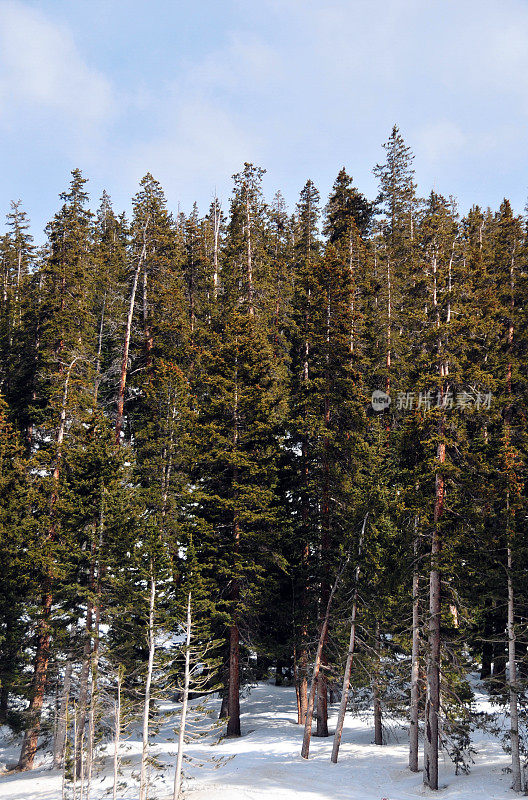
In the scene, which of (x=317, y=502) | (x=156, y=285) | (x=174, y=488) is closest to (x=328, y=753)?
(x=317, y=502)

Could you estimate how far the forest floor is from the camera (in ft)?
59.5

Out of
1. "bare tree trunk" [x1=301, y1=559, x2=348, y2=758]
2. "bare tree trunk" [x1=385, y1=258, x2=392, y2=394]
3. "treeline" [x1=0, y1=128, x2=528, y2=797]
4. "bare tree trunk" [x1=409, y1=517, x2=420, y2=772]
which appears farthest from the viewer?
"bare tree trunk" [x1=385, y1=258, x2=392, y2=394]

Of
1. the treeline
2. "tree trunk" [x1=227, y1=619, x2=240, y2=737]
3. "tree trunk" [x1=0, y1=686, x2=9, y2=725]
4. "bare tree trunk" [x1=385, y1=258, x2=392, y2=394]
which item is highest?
"bare tree trunk" [x1=385, y1=258, x2=392, y2=394]

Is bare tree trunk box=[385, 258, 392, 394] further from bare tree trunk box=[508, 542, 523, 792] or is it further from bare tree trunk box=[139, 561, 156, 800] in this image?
bare tree trunk box=[139, 561, 156, 800]

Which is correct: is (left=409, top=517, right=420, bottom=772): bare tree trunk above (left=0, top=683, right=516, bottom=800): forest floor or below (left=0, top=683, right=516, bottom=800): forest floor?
above

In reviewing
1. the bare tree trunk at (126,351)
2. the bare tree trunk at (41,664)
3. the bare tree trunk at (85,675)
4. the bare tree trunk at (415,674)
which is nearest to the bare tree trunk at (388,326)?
the bare tree trunk at (415,674)

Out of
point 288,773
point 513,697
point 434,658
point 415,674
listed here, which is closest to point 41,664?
point 288,773

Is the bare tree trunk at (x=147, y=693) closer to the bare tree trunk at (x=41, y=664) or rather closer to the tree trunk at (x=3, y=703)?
the bare tree trunk at (x=41, y=664)

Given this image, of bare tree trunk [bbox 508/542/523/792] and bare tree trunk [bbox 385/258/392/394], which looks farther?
bare tree trunk [bbox 385/258/392/394]

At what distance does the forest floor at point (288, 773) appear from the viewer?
18.1 metres

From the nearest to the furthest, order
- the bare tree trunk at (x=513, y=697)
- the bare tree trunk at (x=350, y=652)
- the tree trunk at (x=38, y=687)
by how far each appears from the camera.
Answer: the bare tree trunk at (x=513, y=697), the bare tree trunk at (x=350, y=652), the tree trunk at (x=38, y=687)

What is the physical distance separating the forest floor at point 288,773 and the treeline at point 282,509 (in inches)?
41.5

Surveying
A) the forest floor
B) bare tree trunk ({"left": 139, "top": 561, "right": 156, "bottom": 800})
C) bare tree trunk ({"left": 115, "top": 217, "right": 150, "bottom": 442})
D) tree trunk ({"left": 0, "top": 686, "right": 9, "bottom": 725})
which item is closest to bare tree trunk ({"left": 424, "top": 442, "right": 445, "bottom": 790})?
the forest floor

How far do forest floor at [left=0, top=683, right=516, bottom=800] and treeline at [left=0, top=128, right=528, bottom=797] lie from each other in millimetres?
1054
